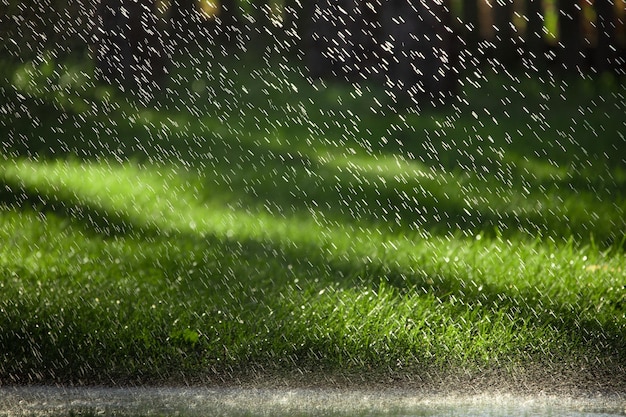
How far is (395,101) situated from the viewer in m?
11.6

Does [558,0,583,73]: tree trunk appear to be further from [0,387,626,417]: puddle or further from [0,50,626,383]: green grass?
[0,387,626,417]: puddle

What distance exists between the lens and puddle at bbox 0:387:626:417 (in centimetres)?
453

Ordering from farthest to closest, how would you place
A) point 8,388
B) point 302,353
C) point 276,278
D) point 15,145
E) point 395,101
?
1. point 395,101
2. point 15,145
3. point 276,278
4. point 302,353
5. point 8,388

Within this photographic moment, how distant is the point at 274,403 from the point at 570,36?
12673 mm

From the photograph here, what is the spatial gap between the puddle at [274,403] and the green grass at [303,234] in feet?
0.86

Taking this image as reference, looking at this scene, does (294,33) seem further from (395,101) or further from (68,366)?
(68,366)

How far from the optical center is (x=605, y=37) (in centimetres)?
1552

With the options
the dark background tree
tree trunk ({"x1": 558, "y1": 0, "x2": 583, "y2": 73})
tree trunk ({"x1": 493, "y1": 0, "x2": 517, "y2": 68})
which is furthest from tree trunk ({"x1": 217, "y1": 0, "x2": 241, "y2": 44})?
tree trunk ({"x1": 558, "y1": 0, "x2": 583, "y2": 73})

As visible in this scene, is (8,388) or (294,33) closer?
(8,388)

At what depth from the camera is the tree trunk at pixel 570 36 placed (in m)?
15.9

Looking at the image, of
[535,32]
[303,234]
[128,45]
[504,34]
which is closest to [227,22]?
[504,34]

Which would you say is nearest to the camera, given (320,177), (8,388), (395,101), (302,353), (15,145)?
(8,388)

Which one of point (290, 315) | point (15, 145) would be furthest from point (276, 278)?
point (15, 145)

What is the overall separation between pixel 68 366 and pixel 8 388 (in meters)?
0.36
